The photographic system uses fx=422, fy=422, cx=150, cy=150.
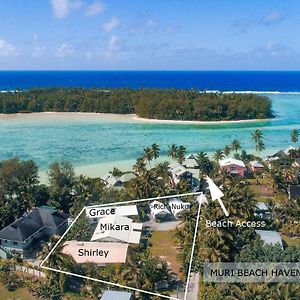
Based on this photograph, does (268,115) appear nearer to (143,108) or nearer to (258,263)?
(143,108)

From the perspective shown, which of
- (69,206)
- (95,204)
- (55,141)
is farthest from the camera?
(55,141)

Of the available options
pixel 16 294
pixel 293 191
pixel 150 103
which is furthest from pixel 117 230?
pixel 150 103

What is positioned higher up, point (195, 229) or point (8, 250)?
point (195, 229)

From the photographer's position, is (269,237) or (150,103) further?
(150,103)

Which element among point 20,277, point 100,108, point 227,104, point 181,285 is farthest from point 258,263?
point 100,108

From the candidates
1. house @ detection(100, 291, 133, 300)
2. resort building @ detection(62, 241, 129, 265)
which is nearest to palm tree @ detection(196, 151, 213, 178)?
resort building @ detection(62, 241, 129, 265)

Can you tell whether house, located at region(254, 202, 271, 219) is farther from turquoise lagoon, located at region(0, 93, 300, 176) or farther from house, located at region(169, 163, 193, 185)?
turquoise lagoon, located at region(0, 93, 300, 176)

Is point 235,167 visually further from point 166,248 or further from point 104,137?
point 104,137
